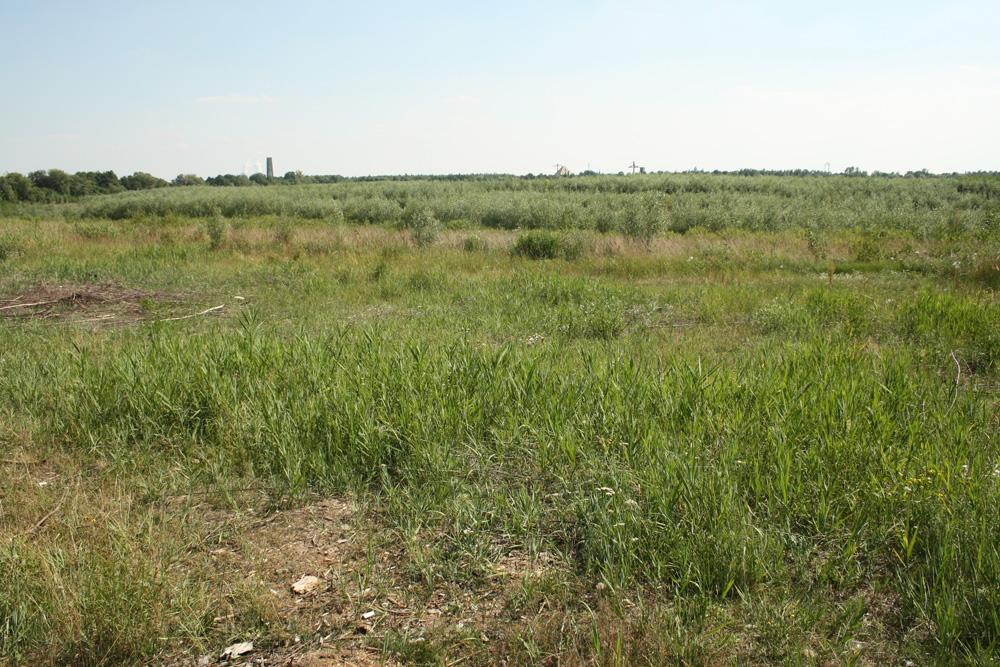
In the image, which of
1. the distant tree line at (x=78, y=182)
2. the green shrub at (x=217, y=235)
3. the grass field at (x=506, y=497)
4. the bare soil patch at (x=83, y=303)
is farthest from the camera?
the distant tree line at (x=78, y=182)

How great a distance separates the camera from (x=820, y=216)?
2111 cm

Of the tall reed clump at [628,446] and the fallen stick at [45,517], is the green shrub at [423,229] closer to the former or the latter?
the tall reed clump at [628,446]

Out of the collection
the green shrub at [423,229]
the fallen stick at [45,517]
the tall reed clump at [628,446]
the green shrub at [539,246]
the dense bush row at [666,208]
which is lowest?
the fallen stick at [45,517]

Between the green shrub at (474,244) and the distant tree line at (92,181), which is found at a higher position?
the distant tree line at (92,181)

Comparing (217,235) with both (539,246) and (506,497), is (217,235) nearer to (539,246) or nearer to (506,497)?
(539,246)

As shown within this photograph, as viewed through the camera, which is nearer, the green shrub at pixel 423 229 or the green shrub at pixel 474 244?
the green shrub at pixel 474 244

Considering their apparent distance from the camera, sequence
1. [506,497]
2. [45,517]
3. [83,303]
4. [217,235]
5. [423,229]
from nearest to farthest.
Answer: [45,517], [506,497], [83,303], [217,235], [423,229]

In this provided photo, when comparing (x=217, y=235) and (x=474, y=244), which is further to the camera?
(x=474, y=244)

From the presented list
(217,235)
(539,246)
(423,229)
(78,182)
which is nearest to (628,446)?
(539,246)

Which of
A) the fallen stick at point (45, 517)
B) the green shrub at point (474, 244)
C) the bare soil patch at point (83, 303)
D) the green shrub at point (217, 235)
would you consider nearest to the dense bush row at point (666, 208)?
the green shrub at point (474, 244)

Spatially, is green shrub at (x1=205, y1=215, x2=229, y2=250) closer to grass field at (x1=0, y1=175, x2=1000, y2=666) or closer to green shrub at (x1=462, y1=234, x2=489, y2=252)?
green shrub at (x1=462, y1=234, x2=489, y2=252)

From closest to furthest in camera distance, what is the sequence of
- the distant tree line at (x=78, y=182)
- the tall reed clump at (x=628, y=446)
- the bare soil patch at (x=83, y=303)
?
the tall reed clump at (x=628, y=446)
the bare soil patch at (x=83, y=303)
the distant tree line at (x=78, y=182)

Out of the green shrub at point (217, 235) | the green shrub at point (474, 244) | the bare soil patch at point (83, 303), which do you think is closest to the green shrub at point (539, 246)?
A: the green shrub at point (474, 244)

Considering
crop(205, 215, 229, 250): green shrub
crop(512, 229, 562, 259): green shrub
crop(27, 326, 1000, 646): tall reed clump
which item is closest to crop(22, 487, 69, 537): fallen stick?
crop(27, 326, 1000, 646): tall reed clump
